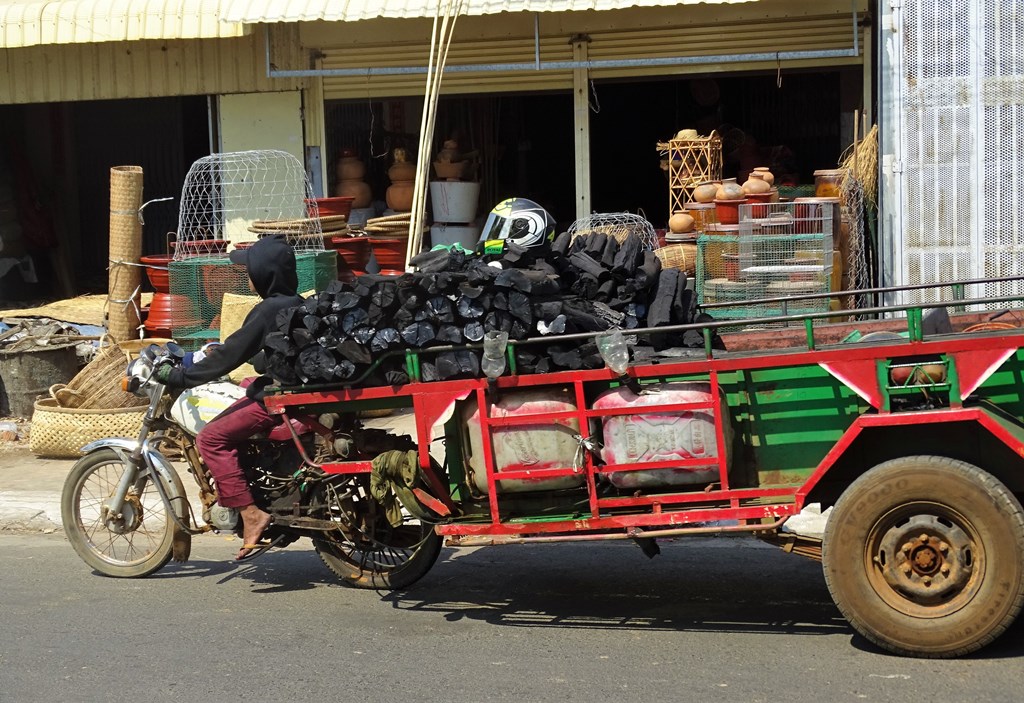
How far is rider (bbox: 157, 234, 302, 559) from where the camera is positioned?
19.0 feet

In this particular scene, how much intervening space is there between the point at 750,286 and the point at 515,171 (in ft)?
15.3

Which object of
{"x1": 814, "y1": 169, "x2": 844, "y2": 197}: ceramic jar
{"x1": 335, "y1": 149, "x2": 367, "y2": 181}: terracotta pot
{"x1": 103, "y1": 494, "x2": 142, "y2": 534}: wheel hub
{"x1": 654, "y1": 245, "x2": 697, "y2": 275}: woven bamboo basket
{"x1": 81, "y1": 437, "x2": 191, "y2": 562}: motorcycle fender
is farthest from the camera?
{"x1": 335, "y1": 149, "x2": 367, "y2": 181}: terracotta pot

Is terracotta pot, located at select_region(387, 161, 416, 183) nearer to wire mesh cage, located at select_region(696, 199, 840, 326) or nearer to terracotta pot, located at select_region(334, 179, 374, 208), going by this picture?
terracotta pot, located at select_region(334, 179, 374, 208)

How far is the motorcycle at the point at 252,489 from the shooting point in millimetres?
5781

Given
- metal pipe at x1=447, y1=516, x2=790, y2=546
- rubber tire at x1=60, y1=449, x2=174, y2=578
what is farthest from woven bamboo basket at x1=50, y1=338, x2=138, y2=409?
metal pipe at x1=447, y1=516, x2=790, y2=546

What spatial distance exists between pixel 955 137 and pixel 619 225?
2.74 m

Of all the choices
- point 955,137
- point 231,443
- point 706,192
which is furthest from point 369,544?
point 955,137

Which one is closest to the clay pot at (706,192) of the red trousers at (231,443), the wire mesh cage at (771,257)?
the wire mesh cage at (771,257)

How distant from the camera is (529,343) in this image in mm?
5066

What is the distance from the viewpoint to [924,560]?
468cm

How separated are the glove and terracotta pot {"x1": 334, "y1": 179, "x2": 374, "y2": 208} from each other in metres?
5.78

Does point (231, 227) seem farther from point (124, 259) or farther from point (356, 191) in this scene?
point (356, 191)

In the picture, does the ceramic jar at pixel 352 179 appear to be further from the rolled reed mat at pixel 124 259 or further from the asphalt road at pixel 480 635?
the asphalt road at pixel 480 635

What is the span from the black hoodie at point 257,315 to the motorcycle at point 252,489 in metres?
0.23
